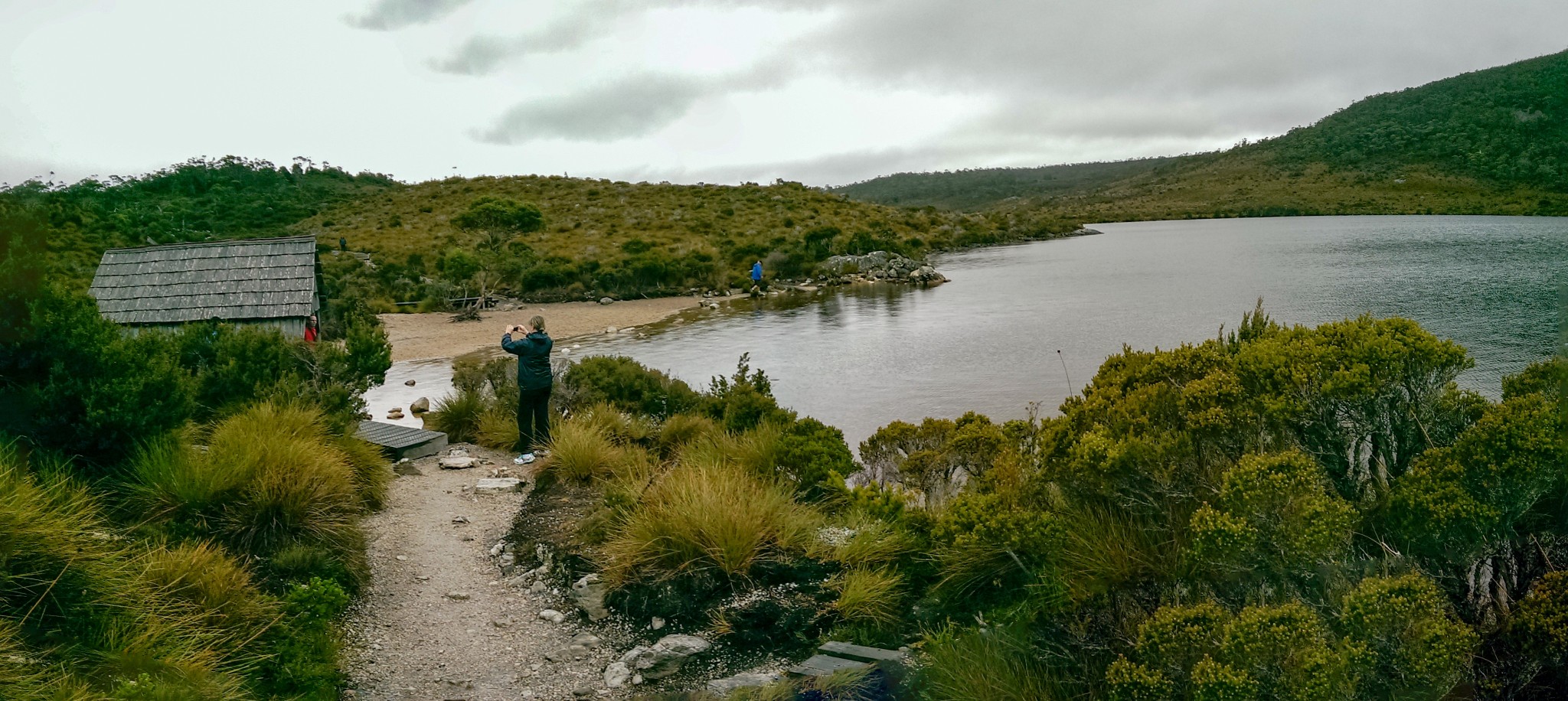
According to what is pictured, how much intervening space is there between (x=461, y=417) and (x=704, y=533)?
7.44 metres

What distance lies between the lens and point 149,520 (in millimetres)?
6543

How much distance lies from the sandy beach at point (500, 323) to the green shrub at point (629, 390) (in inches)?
368

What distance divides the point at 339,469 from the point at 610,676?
137 inches

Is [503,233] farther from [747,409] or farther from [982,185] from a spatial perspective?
[982,185]

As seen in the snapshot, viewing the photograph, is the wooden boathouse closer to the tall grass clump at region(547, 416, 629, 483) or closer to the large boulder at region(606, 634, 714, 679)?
the tall grass clump at region(547, 416, 629, 483)

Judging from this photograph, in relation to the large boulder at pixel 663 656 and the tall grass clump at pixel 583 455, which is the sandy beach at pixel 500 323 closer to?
the tall grass clump at pixel 583 455

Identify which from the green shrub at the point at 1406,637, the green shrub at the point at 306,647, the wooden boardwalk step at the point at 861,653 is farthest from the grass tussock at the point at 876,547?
the green shrub at the point at 306,647

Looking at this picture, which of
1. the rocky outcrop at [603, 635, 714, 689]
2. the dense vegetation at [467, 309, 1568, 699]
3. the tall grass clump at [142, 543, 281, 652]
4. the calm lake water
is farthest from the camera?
the calm lake water

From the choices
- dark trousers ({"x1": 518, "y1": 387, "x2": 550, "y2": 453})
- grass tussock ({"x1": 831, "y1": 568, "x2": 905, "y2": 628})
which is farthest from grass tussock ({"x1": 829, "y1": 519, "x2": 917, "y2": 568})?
dark trousers ({"x1": 518, "y1": 387, "x2": 550, "y2": 453})

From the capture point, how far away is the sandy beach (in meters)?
24.9

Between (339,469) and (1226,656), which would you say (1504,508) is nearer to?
(1226,656)

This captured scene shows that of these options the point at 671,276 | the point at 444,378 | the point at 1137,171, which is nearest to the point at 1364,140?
the point at 1137,171

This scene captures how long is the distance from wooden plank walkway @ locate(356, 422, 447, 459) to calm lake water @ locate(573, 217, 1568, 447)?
233 inches

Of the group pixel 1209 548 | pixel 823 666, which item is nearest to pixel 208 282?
pixel 823 666
